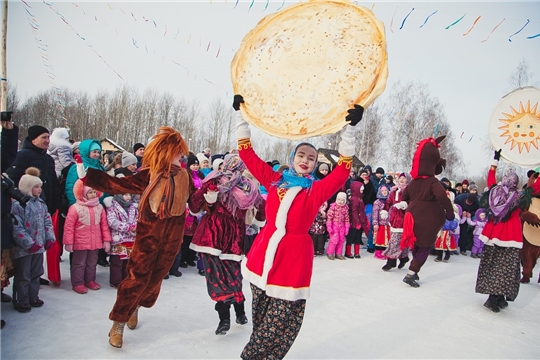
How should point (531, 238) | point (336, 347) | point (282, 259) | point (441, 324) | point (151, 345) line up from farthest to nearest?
point (531, 238) → point (441, 324) → point (336, 347) → point (151, 345) → point (282, 259)

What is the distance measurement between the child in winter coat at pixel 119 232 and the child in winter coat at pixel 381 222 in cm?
575

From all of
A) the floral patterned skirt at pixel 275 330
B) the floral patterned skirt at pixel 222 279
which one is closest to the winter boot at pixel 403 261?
the floral patterned skirt at pixel 222 279

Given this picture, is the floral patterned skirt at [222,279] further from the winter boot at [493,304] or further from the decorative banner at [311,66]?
the winter boot at [493,304]

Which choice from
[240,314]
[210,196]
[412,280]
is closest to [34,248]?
[210,196]

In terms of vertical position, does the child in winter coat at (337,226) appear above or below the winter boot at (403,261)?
above

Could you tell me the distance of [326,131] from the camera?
8.04 feet

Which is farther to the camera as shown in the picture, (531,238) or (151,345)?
(531,238)

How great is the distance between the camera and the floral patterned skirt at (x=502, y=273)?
5.04 meters

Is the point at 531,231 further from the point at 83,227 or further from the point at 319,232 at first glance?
the point at 83,227

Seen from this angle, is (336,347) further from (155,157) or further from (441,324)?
(155,157)

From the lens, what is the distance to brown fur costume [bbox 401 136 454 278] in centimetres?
573

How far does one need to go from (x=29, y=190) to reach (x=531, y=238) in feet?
26.4

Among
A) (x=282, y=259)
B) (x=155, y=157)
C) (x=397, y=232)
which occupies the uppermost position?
(x=155, y=157)

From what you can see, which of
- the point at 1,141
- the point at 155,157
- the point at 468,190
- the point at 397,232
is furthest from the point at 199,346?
the point at 468,190
